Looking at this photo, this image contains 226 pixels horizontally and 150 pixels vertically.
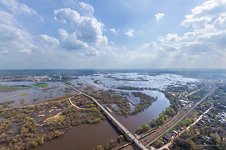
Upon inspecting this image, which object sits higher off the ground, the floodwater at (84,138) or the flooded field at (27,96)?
the flooded field at (27,96)

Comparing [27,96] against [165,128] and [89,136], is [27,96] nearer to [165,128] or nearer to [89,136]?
[89,136]

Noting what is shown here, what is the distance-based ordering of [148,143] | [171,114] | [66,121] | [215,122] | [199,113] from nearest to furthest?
[148,143] → [66,121] → [215,122] → [171,114] → [199,113]

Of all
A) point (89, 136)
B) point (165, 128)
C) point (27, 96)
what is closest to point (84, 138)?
point (89, 136)

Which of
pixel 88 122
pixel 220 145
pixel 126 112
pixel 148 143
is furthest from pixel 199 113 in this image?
pixel 88 122

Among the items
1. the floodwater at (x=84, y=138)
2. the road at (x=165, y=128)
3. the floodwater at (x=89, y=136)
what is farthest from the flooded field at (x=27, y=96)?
the road at (x=165, y=128)

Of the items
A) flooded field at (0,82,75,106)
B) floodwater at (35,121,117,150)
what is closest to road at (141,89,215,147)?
floodwater at (35,121,117,150)

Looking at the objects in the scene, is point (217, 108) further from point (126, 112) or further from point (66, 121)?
point (66, 121)

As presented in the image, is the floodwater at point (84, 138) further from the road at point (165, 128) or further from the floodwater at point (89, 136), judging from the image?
the road at point (165, 128)

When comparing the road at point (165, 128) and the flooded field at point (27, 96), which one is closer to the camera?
the road at point (165, 128)

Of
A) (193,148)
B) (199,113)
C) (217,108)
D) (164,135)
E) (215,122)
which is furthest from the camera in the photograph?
(217,108)

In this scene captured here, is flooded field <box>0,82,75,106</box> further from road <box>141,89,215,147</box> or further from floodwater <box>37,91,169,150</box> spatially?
road <box>141,89,215,147</box>

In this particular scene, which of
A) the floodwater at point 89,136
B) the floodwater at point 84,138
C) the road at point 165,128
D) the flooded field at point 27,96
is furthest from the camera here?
the flooded field at point 27,96
